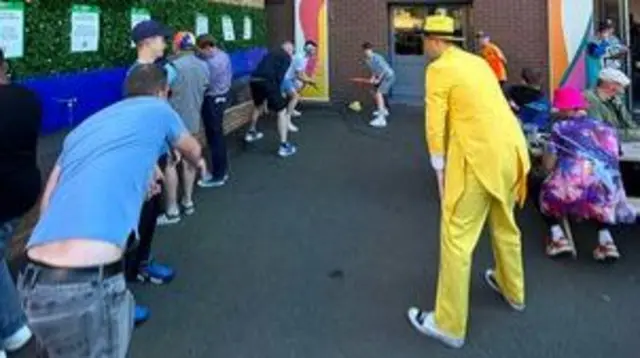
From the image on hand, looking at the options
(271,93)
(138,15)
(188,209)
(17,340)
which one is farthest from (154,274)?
(271,93)

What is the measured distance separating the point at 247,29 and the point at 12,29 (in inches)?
301

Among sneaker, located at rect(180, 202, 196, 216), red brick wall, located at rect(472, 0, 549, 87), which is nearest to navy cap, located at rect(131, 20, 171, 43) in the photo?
sneaker, located at rect(180, 202, 196, 216)

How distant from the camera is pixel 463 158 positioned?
4289 millimetres

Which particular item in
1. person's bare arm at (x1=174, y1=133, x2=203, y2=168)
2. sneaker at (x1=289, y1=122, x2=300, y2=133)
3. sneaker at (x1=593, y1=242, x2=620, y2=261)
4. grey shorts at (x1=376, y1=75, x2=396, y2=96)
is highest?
grey shorts at (x1=376, y1=75, x2=396, y2=96)

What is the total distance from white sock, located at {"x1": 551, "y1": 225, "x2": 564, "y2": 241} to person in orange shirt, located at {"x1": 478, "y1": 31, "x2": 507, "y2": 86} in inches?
321

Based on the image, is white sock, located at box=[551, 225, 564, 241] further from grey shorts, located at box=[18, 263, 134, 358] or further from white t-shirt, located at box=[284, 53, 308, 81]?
white t-shirt, located at box=[284, 53, 308, 81]

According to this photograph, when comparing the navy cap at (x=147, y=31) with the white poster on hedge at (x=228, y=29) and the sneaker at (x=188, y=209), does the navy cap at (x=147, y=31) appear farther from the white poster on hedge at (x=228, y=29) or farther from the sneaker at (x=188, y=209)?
the white poster on hedge at (x=228, y=29)

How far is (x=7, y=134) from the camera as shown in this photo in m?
3.76

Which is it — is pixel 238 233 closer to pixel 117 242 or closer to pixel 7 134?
pixel 7 134

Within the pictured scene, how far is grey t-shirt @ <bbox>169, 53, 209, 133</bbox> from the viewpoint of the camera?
681 centimetres

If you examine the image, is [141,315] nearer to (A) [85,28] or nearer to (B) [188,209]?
(B) [188,209]

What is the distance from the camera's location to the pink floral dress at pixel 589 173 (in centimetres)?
552

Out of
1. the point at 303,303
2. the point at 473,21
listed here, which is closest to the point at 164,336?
the point at 303,303

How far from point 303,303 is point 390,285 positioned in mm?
708
